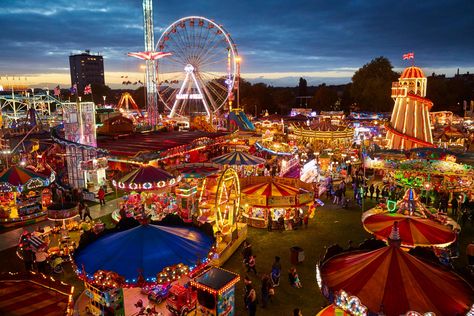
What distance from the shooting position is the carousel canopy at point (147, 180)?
13.4m

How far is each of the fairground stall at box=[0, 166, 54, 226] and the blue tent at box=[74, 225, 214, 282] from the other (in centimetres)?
808

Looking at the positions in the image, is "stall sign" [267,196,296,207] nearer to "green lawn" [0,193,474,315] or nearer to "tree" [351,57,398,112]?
"green lawn" [0,193,474,315]

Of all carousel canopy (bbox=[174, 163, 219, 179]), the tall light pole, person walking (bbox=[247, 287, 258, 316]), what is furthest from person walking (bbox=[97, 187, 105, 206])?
the tall light pole

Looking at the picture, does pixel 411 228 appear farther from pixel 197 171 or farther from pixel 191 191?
pixel 197 171

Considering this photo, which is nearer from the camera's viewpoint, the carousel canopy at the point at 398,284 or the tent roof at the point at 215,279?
the carousel canopy at the point at 398,284

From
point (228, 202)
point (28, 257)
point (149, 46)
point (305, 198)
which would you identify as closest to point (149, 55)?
point (149, 46)

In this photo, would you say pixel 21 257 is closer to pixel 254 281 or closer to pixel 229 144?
pixel 254 281

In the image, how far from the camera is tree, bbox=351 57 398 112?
53.3 meters

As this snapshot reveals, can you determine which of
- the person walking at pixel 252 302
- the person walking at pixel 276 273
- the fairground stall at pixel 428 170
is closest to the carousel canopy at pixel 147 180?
the person walking at pixel 276 273

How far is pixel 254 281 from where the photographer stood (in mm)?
9562

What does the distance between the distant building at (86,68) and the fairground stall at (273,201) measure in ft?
426

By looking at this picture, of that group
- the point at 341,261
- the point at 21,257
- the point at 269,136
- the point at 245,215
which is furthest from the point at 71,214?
the point at 269,136

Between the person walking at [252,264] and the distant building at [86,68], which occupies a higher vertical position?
the distant building at [86,68]

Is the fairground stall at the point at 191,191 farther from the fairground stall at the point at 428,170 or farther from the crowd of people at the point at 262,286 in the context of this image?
the fairground stall at the point at 428,170
